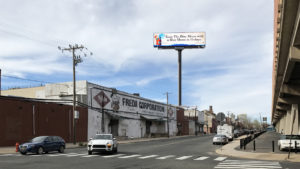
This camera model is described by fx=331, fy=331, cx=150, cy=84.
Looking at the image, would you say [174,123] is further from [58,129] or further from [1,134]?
[1,134]

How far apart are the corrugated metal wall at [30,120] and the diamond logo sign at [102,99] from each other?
6.41 metres

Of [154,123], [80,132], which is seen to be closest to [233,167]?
[80,132]

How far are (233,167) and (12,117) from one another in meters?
27.5

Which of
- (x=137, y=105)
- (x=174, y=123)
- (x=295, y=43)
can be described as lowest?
(x=174, y=123)

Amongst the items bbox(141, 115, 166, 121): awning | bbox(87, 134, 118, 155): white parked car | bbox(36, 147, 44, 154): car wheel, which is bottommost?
bbox(141, 115, 166, 121): awning

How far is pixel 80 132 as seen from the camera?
48.6 m

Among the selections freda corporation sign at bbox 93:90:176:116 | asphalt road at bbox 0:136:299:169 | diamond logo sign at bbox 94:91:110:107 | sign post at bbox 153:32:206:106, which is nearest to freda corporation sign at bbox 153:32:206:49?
sign post at bbox 153:32:206:106

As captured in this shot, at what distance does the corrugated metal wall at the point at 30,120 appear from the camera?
35562 mm

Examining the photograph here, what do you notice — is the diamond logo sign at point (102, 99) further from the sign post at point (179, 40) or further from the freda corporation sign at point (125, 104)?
the sign post at point (179, 40)

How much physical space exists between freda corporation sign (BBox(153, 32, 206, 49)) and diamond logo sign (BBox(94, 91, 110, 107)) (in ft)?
234

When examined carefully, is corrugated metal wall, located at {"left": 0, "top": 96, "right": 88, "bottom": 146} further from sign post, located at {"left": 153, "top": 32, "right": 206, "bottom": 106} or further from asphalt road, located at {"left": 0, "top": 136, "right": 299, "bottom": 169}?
sign post, located at {"left": 153, "top": 32, "right": 206, "bottom": 106}

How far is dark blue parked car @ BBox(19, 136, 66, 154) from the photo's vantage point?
24859 mm

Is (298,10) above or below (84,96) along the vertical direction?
above

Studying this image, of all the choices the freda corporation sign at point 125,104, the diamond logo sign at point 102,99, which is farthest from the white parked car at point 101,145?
the diamond logo sign at point 102,99
